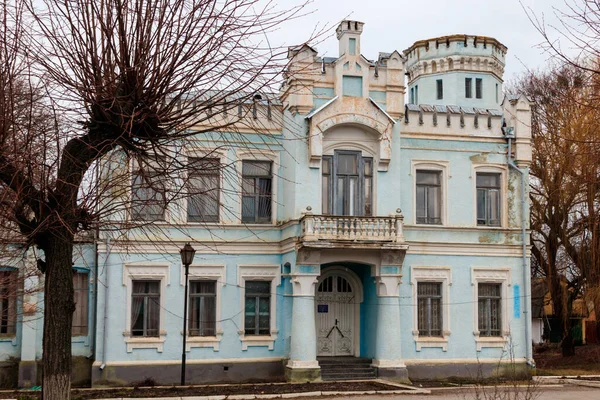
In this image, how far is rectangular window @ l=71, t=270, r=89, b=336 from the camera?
2411cm

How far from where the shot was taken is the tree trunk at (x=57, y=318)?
398 inches

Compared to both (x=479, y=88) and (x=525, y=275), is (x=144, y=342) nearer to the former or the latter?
(x=525, y=275)

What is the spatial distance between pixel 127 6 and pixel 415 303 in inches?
672

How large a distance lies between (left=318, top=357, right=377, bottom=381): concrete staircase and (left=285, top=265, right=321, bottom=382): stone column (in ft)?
2.65

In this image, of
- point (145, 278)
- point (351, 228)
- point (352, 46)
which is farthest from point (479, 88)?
point (145, 278)

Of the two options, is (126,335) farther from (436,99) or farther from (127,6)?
(436,99)

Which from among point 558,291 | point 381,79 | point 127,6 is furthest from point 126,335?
→ point 558,291

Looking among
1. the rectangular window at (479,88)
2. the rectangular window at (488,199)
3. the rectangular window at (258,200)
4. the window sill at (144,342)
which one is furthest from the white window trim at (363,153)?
the rectangular window at (479,88)

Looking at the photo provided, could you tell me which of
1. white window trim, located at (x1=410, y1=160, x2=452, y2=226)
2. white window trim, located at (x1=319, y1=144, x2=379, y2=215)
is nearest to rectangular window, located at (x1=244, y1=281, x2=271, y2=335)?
white window trim, located at (x1=319, y1=144, x2=379, y2=215)

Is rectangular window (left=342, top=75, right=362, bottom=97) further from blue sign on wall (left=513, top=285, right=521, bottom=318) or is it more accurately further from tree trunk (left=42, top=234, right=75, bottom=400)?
tree trunk (left=42, top=234, right=75, bottom=400)

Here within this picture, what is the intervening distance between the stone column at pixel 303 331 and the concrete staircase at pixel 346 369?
81 centimetres

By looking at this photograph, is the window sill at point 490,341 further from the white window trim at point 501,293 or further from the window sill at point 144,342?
the window sill at point 144,342

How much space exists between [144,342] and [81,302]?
2.43 meters

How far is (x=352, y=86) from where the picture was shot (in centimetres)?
2453
